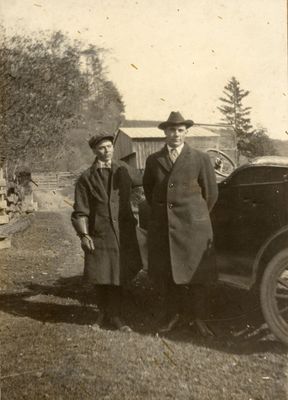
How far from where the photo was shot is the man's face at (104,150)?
12.8 ft

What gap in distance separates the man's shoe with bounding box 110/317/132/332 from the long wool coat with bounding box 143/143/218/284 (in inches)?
25.8

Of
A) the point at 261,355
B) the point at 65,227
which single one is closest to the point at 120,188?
the point at 261,355

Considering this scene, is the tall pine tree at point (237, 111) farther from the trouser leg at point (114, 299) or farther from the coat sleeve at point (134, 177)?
the trouser leg at point (114, 299)

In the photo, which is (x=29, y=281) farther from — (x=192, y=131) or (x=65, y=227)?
(x=192, y=131)

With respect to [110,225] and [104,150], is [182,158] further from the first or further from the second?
[110,225]

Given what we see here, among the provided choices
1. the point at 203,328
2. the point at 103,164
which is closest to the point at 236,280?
the point at 203,328

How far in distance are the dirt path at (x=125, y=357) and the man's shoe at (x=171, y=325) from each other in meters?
0.10

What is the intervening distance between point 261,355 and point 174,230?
1.11m

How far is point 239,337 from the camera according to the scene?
365 cm

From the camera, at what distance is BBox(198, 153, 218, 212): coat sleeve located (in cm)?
368

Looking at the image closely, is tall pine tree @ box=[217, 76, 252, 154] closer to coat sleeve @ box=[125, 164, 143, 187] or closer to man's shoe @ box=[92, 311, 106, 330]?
coat sleeve @ box=[125, 164, 143, 187]

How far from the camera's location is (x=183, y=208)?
12.0 ft

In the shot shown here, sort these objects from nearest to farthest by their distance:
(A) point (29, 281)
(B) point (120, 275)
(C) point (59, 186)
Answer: (B) point (120, 275) < (A) point (29, 281) < (C) point (59, 186)

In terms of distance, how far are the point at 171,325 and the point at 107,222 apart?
1015 mm
